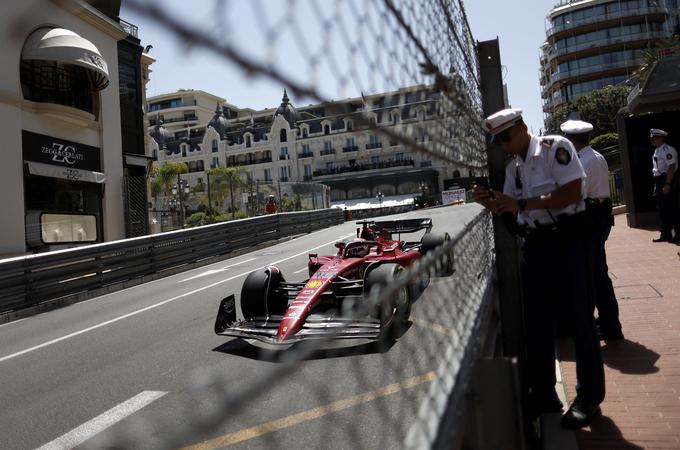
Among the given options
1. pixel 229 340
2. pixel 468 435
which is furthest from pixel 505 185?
pixel 229 340

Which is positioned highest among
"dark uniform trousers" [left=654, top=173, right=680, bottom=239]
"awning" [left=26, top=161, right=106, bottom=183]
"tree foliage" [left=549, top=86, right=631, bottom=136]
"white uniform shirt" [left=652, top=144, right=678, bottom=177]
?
"tree foliage" [left=549, top=86, right=631, bottom=136]

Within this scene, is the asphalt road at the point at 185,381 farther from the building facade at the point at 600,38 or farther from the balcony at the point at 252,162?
the building facade at the point at 600,38

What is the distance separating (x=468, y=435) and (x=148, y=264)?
464 inches

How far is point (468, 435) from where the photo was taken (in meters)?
1.45

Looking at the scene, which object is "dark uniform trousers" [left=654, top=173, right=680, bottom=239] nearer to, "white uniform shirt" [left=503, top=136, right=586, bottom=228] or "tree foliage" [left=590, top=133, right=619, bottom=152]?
"white uniform shirt" [left=503, top=136, right=586, bottom=228]

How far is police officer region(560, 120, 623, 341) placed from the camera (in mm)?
4246

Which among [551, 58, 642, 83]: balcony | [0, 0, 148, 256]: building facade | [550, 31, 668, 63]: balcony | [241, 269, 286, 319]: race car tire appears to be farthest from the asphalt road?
[550, 31, 668, 63]: balcony

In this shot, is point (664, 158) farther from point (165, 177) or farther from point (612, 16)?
point (612, 16)

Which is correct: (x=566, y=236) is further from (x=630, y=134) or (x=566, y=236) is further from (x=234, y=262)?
(x=234, y=262)

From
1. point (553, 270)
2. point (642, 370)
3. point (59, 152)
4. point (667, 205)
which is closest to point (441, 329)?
point (553, 270)

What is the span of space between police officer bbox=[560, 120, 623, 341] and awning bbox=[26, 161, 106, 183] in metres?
13.6

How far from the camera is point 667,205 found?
29.2 feet

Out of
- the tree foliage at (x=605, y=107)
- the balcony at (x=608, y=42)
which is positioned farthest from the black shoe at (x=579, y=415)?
the balcony at (x=608, y=42)

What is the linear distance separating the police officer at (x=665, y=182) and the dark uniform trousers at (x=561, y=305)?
20.8 ft
